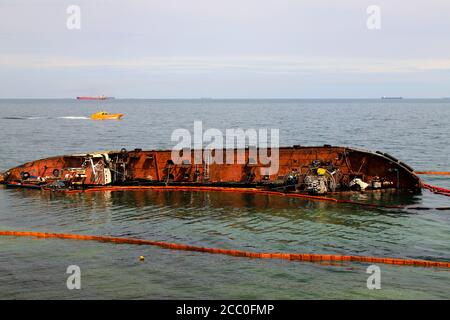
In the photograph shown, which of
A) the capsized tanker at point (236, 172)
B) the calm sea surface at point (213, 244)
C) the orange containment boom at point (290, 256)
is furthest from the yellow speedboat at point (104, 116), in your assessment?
the orange containment boom at point (290, 256)

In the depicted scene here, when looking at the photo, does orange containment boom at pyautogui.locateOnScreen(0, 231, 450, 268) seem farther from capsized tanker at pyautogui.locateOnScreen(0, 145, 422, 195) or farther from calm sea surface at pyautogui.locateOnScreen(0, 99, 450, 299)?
capsized tanker at pyautogui.locateOnScreen(0, 145, 422, 195)

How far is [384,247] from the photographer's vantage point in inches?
1070

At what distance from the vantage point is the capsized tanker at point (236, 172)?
135 ft

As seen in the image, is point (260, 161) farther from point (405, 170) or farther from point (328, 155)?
point (405, 170)

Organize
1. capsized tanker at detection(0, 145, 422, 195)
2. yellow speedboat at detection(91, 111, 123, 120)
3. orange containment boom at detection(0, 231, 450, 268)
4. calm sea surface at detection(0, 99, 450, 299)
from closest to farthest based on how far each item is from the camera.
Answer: calm sea surface at detection(0, 99, 450, 299) → orange containment boom at detection(0, 231, 450, 268) → capsized tanker at detection(0, 145, 422, 195) → yellow speedboat at detection(91, 111, 123, 120)

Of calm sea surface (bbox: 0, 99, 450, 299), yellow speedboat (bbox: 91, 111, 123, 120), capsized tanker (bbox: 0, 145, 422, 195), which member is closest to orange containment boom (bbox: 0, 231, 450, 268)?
calm sea surface (bbox: 0, 99, 450, 299)

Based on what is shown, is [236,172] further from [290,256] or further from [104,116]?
[104,116]

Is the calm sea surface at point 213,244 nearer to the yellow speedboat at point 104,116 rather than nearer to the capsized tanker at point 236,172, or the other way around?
the capsized tanker at point 236,172

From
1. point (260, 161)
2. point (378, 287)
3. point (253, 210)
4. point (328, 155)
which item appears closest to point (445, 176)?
point (328, 155)

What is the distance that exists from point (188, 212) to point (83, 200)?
31.4 ft

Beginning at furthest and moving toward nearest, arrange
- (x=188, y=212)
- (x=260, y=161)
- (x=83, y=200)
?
1. (x=260, y=161)
2. (x=83, y=200)
3. (x=188, y=212)

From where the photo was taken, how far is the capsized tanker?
41.2 metres

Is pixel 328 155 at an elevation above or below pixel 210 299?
above
